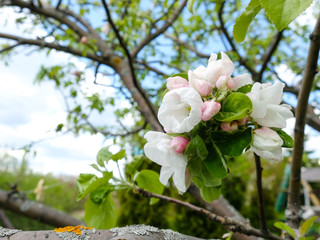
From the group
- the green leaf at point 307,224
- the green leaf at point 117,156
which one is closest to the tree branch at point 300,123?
the green leaf at point 307,224

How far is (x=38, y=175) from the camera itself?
15.8 ft

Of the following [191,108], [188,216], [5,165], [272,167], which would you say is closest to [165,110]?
[191,108]

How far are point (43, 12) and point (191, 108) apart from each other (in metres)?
2.01

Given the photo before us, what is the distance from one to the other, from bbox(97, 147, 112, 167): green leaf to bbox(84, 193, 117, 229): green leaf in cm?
9

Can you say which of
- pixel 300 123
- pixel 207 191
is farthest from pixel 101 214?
pixel 300 123

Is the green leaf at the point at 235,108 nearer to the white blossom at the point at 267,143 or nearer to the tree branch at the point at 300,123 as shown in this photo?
the white blossom at the point at 267,143

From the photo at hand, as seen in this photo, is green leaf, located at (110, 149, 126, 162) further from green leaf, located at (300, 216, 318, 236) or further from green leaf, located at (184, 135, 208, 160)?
green leaf, located at (300, 216, 318, 236)

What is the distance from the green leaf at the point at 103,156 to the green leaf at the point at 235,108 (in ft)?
1.28

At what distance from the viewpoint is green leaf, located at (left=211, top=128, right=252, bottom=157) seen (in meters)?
0.43

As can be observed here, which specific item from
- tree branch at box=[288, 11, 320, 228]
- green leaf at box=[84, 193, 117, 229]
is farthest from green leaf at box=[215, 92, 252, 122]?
green leaf at box=[84, 193, 117, 229]

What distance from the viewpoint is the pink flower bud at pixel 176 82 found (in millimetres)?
474

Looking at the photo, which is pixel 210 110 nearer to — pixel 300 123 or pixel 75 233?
pixel 75 233

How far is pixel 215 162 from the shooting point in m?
0.44

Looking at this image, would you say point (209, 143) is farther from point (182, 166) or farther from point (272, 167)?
point (272, 167)
